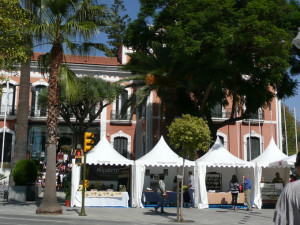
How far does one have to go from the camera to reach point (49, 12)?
16500 mm

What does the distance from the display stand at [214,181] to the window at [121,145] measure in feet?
45.2

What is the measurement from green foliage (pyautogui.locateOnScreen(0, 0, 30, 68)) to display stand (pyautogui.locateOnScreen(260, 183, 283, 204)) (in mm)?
14023

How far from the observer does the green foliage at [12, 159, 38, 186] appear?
71.2 ft

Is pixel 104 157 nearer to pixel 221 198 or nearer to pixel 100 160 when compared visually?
pixel 100 160

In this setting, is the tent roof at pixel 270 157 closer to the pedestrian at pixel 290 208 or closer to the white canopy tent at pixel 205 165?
the white canopy tent at pixel 205 165

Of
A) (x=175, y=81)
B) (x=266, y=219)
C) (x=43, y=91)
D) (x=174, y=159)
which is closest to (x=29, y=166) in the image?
(x=174, y=159)

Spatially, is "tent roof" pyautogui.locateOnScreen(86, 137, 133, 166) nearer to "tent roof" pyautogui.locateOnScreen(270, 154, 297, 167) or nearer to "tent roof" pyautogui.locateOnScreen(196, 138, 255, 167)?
"tent roof" pyautogui.locateOnScreen(196, 138, 255, 167)

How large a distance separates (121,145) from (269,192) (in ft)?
58.3

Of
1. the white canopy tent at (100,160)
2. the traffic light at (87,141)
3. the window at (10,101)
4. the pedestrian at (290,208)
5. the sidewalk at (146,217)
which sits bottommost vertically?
the sidewalk at (146,217)

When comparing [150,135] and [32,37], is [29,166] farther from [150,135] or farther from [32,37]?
[150,135]

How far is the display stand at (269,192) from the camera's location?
21.6 metres

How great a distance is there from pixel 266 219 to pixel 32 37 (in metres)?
12.0

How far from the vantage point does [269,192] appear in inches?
855

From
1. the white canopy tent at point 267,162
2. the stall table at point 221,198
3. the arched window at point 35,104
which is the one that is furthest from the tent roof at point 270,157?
the arched window at point 35,104
